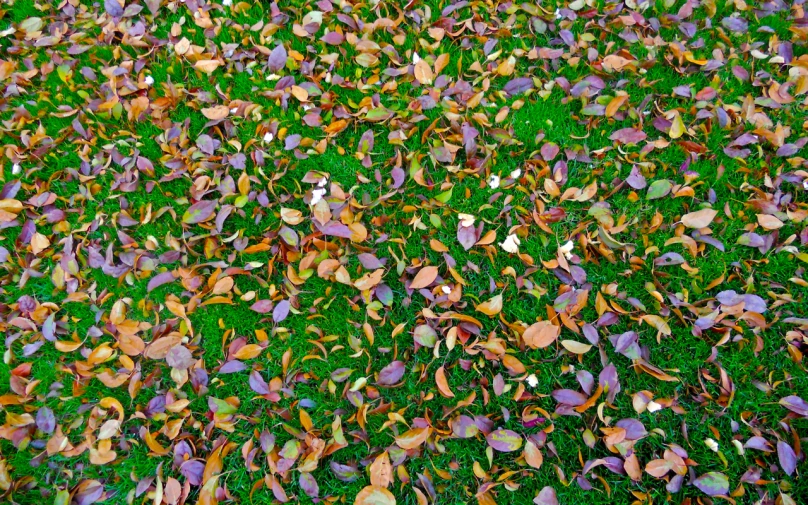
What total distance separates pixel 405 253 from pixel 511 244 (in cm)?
45

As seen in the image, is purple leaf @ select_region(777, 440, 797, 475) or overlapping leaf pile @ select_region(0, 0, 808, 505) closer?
purple leaf @ select_region(777, 440, 797, 475)

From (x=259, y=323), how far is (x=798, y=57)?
2.91 m

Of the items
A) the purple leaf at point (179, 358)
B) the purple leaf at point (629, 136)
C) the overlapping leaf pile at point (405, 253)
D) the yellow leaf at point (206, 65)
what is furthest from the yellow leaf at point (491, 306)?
the yellow leaf at point (206, 65)

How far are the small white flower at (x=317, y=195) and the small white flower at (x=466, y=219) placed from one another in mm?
621

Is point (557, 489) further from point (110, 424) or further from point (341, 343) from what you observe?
point (110, 424)

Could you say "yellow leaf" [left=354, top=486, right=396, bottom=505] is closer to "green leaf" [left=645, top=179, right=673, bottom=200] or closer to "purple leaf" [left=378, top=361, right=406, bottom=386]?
"purple leaf" [left=378, top=361, right=406, bottom=386]

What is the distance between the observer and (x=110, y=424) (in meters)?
1.83

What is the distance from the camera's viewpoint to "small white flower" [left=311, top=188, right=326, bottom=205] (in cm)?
225

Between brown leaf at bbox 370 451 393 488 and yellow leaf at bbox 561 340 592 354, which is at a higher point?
yellow leaf at bbox 561 340 592 354

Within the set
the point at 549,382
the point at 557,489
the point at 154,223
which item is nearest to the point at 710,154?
the point at 549,382

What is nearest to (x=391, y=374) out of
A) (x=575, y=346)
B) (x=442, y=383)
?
(x=442, y=383)

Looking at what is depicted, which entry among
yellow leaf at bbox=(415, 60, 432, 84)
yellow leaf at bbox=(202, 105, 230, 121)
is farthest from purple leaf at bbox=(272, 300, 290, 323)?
yellow leaf at bbox=(415, 60, 432, 84)

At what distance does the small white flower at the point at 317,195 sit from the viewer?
225 centimetres

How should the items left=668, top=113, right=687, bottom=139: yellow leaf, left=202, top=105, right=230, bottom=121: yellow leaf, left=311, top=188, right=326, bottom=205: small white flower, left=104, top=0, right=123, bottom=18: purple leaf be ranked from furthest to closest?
left=104, top=0, right=123, bottom=18: purple leaf → left=202, top=105, right=230, bottom=121: yellow leaf → left=668, top=113, right=687, bottom=139: yellow leaf → left=311, top=188, right=326, bottom=205: small white flower
